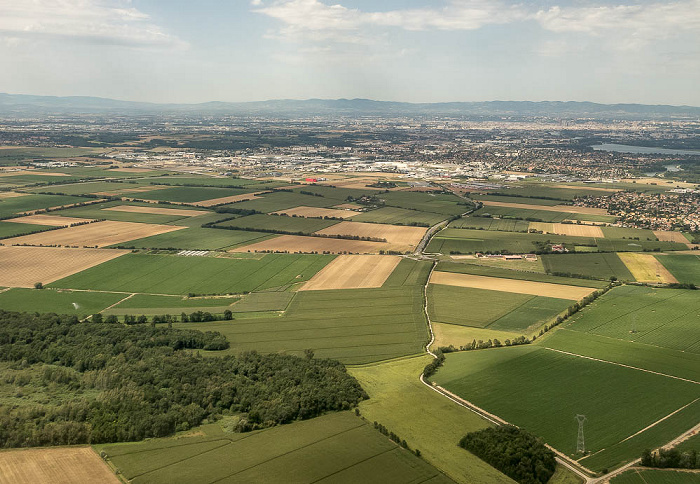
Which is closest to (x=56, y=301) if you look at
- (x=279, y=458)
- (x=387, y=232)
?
(x=279, y=458)

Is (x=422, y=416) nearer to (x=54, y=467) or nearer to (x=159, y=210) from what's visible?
(x=54, y=467)

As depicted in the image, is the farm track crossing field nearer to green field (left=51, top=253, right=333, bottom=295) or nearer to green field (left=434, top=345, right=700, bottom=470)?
green field (left=434, top=345, right=700, bottom=470)

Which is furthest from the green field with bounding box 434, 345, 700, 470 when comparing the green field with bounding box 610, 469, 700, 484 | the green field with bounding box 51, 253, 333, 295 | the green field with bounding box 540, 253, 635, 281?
the green field with bounding box 51, 253, 333, 295

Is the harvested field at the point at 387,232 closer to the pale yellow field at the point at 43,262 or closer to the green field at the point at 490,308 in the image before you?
the green field at the point at 490,308

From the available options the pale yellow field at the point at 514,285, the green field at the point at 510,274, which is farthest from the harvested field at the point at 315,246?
the pale yellow field at the point at 514,285

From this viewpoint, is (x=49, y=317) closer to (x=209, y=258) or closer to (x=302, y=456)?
(x=209, y=258)

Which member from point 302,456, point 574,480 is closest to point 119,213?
point 302,456
